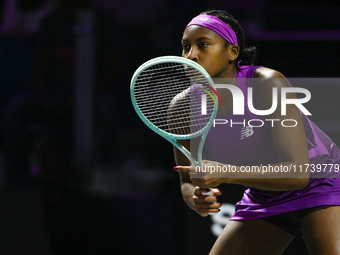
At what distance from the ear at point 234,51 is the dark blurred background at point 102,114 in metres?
0.99

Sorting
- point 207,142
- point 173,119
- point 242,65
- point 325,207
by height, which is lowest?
point 325,207

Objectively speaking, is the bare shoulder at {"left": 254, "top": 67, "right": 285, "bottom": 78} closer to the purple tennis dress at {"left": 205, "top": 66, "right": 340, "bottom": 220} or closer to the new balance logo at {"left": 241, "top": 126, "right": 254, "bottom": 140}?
the purple tennis dress at {"left": 205, "top": 66, "right": 340, "bottom": 220}

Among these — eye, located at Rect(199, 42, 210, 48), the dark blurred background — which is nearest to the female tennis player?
eye, located at Rect(199, 42, 210, 48)

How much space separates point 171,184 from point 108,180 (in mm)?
373

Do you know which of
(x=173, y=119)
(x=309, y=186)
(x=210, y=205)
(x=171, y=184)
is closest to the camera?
(x=210, y=205)

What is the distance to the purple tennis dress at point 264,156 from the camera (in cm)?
151

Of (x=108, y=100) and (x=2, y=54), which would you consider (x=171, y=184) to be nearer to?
(x=108, y=100)

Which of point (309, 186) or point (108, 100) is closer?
point (309, 186)

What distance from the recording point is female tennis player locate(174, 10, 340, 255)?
1370 millimetres

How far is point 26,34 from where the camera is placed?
2.66 meters

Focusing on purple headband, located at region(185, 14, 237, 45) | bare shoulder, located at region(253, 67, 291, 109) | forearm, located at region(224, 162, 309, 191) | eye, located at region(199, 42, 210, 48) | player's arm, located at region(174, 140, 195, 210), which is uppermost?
purple headband, located at region(185, 14, 237, 45)

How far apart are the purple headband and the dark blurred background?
989 mm

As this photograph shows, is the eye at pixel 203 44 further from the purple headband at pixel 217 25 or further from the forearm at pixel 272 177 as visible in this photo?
the forearm at pixel 272 177

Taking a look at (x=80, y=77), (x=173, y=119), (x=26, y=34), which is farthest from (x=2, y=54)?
(x=173, y=119)
